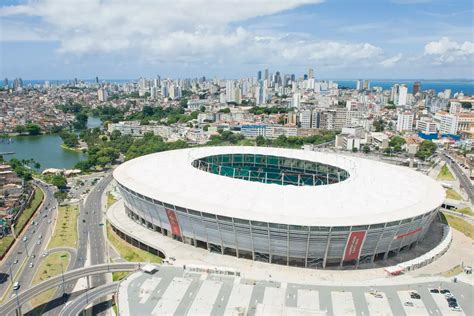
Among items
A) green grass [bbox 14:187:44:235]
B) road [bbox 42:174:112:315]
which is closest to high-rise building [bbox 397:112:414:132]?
road [bbox 42:174:112:315]

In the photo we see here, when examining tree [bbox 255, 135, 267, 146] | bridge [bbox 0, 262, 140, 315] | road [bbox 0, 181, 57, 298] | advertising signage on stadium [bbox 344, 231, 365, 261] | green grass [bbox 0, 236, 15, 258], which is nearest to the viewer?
bridge [bbox 0, 262, 140, 315]

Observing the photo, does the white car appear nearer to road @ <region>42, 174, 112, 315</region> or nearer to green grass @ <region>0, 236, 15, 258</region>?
road @ <region>42, 174, 112, 315</region>

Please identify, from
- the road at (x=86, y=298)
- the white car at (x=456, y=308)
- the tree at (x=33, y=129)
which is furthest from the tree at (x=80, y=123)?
the white car at (x=456, y=308)

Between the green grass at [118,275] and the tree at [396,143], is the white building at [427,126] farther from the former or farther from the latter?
the green grass at [118,275]

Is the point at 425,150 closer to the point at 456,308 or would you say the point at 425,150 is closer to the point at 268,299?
the point at 456,308

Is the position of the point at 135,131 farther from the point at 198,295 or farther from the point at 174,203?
the point at 198,295

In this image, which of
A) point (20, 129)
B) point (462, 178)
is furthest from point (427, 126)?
point (20, 129)
